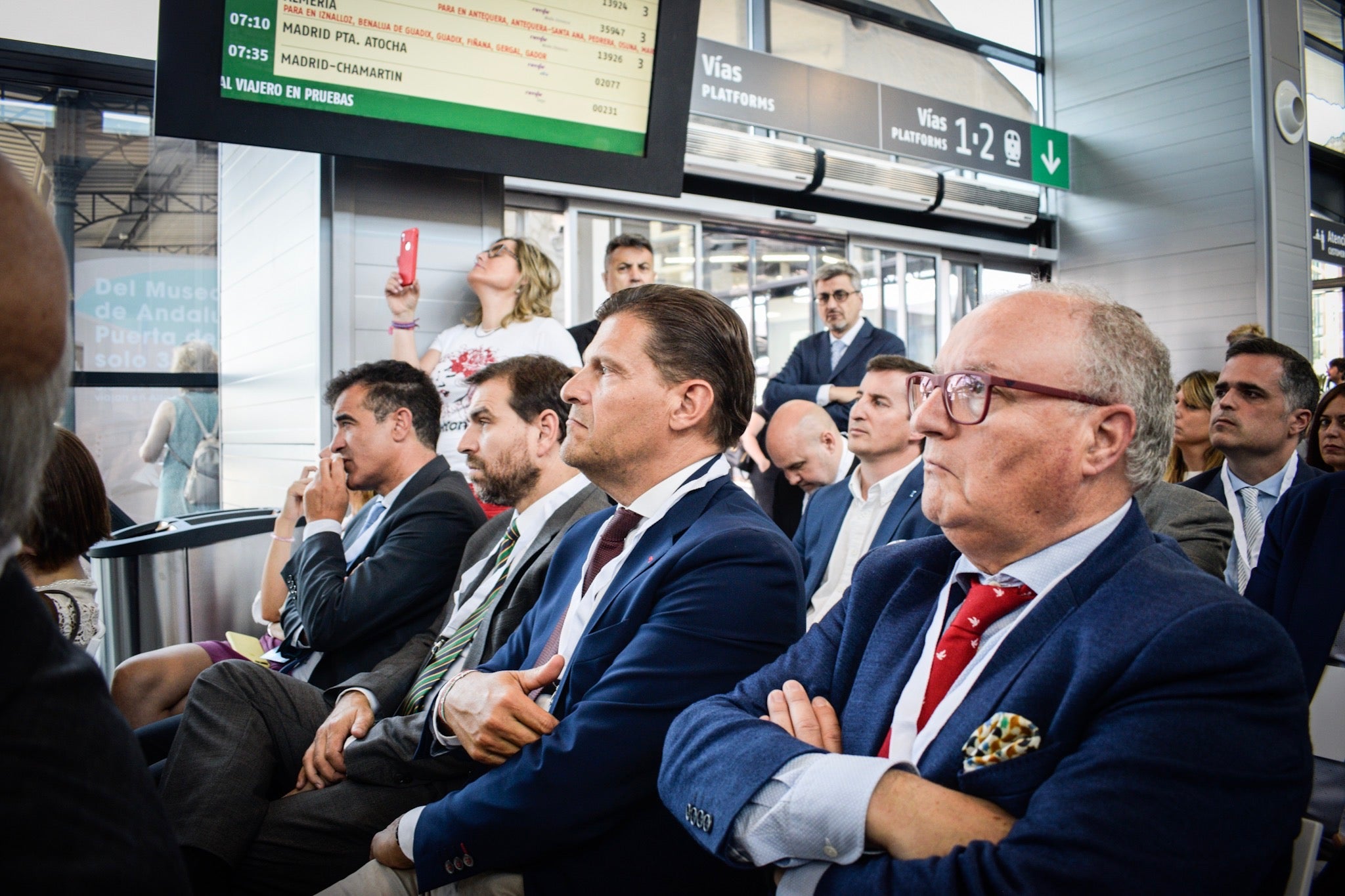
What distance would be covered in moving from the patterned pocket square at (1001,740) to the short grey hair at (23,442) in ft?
3.11

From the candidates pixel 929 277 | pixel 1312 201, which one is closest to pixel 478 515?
pixel 929 277

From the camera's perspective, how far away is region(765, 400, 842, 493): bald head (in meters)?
3.77

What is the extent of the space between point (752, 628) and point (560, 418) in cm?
114

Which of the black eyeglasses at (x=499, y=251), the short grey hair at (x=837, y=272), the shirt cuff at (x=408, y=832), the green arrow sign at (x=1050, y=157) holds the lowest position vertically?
the shirt cuff at (x=408, y=832)

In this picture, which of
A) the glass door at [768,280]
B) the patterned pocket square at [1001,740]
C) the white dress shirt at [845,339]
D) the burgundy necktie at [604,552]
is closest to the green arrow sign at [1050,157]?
the glass door at [768,280]

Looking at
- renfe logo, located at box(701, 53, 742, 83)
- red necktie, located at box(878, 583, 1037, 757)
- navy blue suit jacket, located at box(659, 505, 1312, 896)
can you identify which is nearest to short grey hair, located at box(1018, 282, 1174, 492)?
navy blue suit jacket, located at box(659, 505, 1312, 896)

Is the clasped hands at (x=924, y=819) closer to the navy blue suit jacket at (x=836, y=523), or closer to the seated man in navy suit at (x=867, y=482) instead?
the navy blue suit jacket at (x=836, y=523)

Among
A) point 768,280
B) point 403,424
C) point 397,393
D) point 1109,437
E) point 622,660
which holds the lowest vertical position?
point 622,660

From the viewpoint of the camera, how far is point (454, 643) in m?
2.04

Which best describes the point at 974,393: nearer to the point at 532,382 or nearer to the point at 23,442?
the point at 23,442

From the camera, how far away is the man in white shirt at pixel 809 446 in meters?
3.78

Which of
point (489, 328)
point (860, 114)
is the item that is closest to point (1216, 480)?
point (489, 328)

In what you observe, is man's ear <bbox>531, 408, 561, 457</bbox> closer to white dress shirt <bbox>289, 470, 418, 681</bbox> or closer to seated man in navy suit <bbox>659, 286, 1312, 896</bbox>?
white dress shirt <bbox>289, 470, 418, 681</bbox>

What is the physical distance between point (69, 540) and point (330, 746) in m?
0.78
